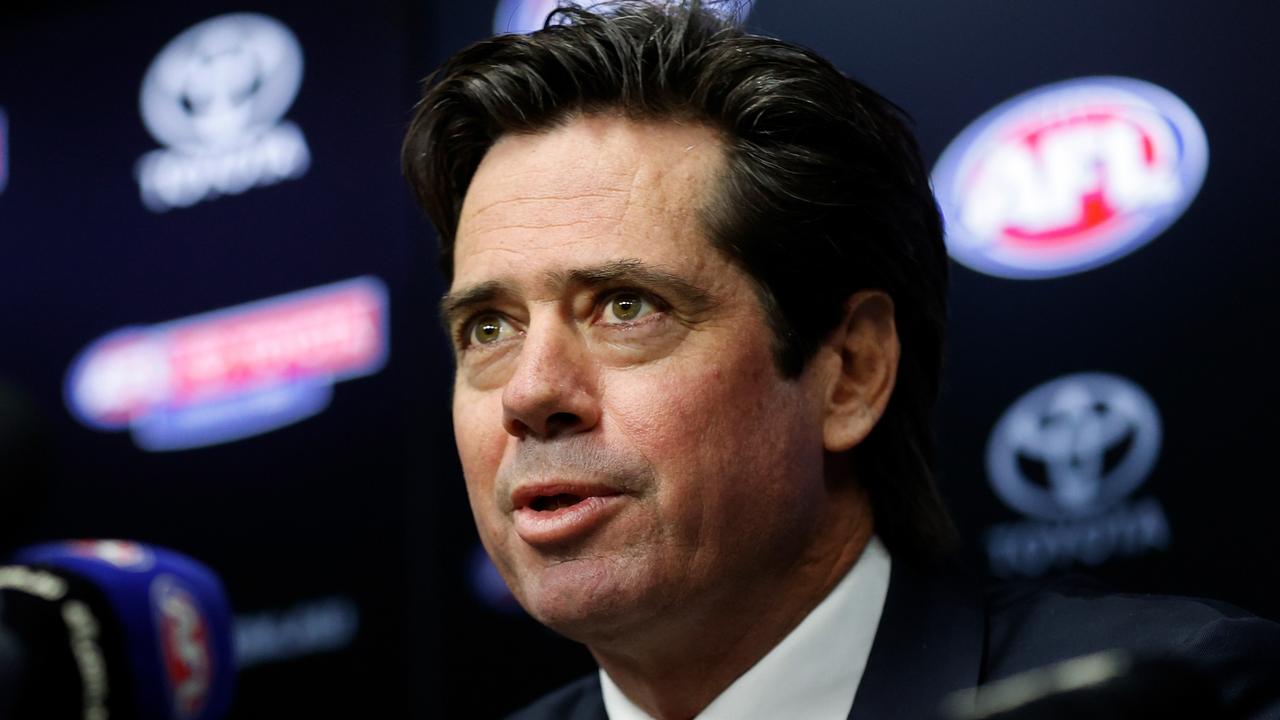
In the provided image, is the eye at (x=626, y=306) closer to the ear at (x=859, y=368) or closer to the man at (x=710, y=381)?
the man at (x=710, y=381)

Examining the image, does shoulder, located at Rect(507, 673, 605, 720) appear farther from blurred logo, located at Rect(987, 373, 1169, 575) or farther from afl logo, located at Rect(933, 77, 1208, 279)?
afl logo, located at Rect(933, 77, 1208, 279)

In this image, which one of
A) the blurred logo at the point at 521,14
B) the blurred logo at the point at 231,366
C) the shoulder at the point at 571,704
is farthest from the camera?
the blurred logo at the point at 231,366

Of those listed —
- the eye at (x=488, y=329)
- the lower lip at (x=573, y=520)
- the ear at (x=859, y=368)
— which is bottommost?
the lower lip at (x=573, y=520)

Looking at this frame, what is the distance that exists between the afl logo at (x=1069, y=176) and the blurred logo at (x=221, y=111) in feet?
4.34

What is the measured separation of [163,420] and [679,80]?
169cm

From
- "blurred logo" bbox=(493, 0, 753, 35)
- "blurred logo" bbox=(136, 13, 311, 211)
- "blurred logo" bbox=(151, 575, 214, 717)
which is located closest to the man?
"blurred logo" bbox=(151, 575, 214, 717)

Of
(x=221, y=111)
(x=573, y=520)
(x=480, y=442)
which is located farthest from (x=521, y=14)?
(x=573, y=520)

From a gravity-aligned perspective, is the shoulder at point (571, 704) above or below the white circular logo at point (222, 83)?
below

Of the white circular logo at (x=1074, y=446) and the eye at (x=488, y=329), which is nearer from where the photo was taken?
the eye at (x=488, y=329)

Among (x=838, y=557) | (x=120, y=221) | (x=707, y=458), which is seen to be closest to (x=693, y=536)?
(x=707, y=458)

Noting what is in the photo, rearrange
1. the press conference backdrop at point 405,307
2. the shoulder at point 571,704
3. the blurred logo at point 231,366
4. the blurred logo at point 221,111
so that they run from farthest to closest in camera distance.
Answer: the blurred logo at point 221,111
the blurred logo at point 231,366
the press conference backdrop at point 405,307
the shoulder at point 571,704

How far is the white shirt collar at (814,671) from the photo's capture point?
1.45 m

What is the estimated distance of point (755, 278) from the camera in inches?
59.1

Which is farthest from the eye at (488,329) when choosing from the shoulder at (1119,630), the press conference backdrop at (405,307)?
the shoulder at (1119,630)
